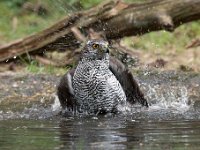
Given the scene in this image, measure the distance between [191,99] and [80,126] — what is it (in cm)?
218

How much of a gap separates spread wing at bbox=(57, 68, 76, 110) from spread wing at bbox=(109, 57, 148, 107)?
1.56 ft

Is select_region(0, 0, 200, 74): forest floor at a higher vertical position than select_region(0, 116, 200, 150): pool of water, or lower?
higher

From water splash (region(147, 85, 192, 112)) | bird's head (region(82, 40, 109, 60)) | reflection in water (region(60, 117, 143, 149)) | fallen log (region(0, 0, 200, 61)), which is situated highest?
fallen log (region(0, 0, 200, 61))

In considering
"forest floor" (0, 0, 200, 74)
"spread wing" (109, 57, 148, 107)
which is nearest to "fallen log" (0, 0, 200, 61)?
"forest floor" (0, 0, 200, 74)

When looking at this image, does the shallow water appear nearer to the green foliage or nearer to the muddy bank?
the muddy bank

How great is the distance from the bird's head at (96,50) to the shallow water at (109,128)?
0.61m

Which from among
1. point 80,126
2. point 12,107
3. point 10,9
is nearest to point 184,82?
point 12,107

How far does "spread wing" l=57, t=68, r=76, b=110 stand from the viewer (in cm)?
825

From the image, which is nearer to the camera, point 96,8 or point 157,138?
point 157,138

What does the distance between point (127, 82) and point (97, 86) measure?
20.1 inches

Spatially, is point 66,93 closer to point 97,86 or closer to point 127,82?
point 97,86

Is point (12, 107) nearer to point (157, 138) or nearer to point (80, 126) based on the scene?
point (80, 126)

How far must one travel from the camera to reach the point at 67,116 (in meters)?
8.02

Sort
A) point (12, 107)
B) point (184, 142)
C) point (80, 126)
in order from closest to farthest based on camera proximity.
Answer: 1. point (184, 142)
2. point (80, 126)
3. point (12, 107)
